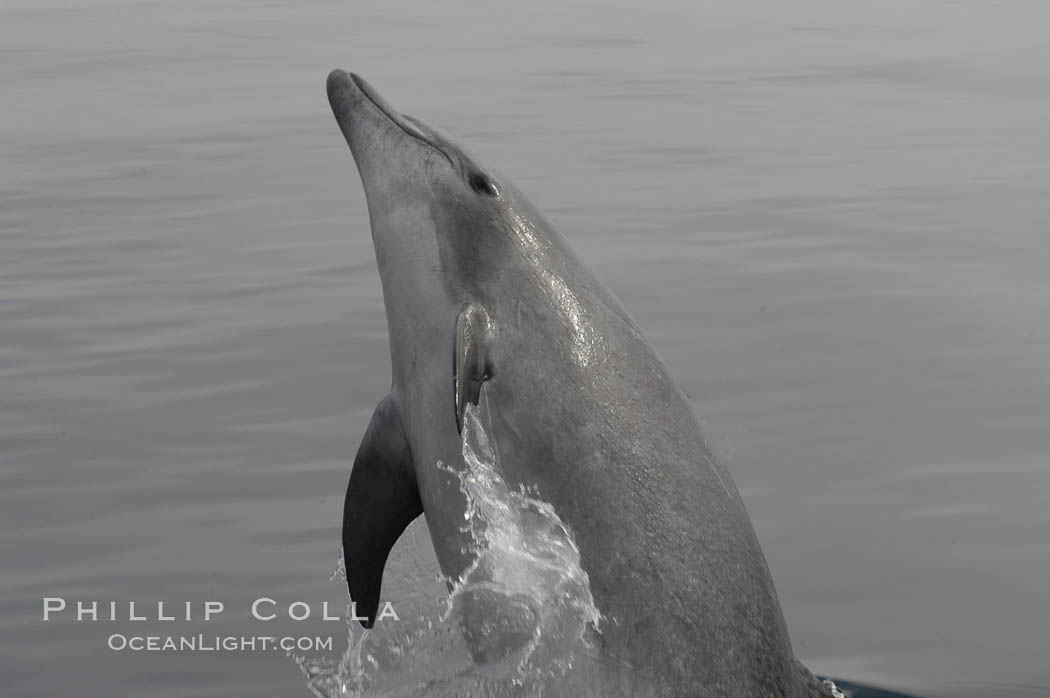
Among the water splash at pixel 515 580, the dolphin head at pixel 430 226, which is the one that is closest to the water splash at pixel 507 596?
the water splash at pixel 515 580

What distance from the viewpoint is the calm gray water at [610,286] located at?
9531 mm

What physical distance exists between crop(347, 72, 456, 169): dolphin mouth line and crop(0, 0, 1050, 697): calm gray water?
95.1 inches

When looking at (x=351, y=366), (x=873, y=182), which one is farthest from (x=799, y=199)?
(x=351, y=366)

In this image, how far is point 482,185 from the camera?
7.83 m

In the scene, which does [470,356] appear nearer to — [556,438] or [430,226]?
[556,438]

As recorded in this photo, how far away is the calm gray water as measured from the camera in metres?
9.53

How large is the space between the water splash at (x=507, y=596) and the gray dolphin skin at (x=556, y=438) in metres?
0.07

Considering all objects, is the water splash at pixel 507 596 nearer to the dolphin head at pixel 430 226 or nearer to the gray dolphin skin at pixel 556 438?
the gray dolphin skin at pixel 556 438

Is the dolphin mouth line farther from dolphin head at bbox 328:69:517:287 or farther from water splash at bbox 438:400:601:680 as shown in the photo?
water splash at bbox 438:400:601:680

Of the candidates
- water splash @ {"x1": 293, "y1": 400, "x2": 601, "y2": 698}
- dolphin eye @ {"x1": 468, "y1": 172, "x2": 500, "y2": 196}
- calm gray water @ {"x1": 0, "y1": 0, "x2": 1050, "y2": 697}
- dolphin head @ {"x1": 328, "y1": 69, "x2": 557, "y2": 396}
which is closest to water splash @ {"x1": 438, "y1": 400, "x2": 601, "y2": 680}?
water splash @ {"x1": 293, "y1": 400, "x2": 601, "y2": 698}

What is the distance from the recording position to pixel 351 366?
13.4m

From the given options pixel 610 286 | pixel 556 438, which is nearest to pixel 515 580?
pixel 556 438

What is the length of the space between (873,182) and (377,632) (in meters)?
13.0

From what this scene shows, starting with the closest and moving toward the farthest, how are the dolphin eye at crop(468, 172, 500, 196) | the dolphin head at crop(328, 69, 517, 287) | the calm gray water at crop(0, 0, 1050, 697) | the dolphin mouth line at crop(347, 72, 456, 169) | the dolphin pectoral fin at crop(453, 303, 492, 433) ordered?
the dolphin pectoral fin at crop(453, 303, 492, 433) → the dolphin head at crop(328, 69, 517, 287) → the dolphin eye at crop(468, 172, 500, 196) → the dolphin mouth line at crop(347, 72, 456, 169) → the calm gray water at crop(0, 0, 1050, 697)
